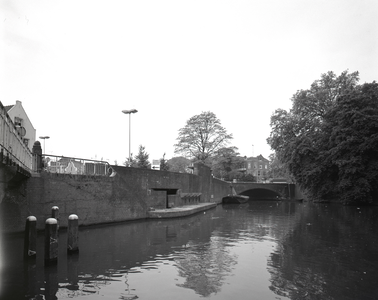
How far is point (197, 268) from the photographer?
30.9 ft

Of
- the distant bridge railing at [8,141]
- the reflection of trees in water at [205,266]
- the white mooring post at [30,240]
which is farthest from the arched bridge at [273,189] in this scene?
the white mooring post at [30,240]

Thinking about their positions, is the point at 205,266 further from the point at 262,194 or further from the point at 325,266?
the point at 262,194

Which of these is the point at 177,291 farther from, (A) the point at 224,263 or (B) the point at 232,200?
(B) the point at 232,200

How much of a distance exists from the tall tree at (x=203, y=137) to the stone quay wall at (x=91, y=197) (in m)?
24.5

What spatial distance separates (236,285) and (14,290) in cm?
540

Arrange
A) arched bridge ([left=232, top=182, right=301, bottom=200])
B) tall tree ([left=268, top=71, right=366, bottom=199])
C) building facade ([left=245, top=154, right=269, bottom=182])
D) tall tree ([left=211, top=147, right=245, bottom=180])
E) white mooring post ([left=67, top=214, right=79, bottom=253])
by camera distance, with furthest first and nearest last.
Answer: building facade ([left=245, top=154, right=269, bottom=182]), arched bridge ([left=232, top=182, right=301, bottom=200]), tall tree ([left=211, top=147, right=245, bottom=180]), tall tree ([left=268, top=71, right=366, bottom=199]), white mooring post ([left=67, top=214, right=79, bottom=253])

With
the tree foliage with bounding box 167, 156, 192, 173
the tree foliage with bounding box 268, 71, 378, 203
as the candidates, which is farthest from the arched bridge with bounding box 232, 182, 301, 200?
the tree foliage with bounding box 268, 71, 378, 203

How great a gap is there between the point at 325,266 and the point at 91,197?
1282 cm

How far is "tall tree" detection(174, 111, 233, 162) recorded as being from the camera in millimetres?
52812

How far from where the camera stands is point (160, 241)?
13.8 meters

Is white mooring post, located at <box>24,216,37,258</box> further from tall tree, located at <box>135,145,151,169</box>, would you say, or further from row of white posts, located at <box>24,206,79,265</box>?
tall tree, located at <box>135,145,151,169</box>

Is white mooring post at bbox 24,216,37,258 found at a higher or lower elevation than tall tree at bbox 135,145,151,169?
lower

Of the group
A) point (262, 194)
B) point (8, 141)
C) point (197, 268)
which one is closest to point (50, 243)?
point (8, 141)

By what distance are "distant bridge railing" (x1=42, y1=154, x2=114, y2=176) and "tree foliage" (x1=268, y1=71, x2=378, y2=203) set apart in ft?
93.3
